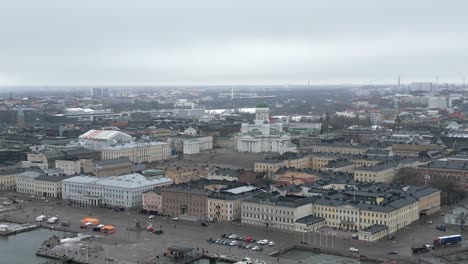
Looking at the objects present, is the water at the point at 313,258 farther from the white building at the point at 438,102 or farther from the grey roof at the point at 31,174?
the white building at the point at 438,102

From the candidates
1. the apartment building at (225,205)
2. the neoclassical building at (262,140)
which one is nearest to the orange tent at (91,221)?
the apartment building at (225,205)

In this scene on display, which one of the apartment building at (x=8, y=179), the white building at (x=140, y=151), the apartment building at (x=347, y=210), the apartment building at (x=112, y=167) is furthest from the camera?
the white building at (x=140, y=151)

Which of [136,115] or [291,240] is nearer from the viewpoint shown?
[291,240]

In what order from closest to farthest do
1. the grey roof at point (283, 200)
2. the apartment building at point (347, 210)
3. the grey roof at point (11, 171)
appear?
the apartment building at point (347, 210), the grey roof at point (283, 200), the grey roof at point (11, 171)

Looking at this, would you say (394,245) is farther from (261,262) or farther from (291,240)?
(261,262)

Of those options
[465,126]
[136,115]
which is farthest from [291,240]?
[136,115]

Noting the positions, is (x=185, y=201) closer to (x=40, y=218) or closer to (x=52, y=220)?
(x=52, y=220)

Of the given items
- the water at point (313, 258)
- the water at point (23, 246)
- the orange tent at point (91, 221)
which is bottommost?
the water at point (23, 246)
